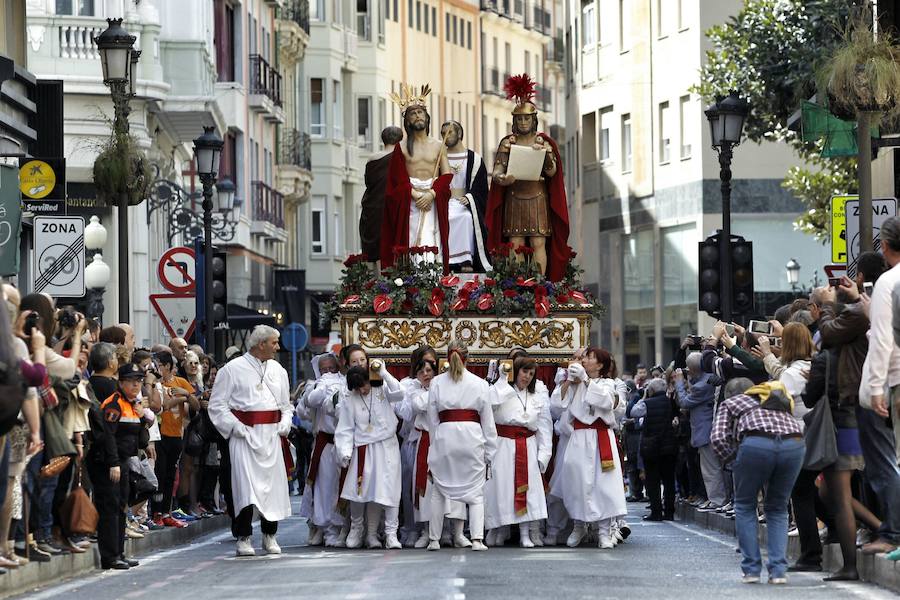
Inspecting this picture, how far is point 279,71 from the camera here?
68.3m

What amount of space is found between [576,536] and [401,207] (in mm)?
4495

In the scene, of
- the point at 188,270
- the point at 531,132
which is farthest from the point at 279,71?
the point at 531,132

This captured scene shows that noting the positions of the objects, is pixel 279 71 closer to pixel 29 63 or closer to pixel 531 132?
pixel 29 63

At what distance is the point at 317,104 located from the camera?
78875mm

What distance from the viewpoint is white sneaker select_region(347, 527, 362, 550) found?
22.5 meters

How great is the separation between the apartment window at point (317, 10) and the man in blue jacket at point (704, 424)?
167 feet

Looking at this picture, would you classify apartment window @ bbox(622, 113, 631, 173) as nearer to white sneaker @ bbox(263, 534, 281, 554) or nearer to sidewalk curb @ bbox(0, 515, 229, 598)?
sidewalk curb @ bbox(0, 515, 229, 598)

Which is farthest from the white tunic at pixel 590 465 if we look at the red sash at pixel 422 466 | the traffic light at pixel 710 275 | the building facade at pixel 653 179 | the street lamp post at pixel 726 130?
the building facade at pixel 653 179

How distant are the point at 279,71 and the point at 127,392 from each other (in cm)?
4892

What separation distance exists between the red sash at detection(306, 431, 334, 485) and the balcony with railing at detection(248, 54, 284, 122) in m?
36.7

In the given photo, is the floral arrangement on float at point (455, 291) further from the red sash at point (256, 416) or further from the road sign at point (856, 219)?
the red sash at point (256, 416)

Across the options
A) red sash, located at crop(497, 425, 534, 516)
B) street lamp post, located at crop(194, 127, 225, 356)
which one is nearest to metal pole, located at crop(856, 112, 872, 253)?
red sash, located at crop(497, 425, 534, 516)

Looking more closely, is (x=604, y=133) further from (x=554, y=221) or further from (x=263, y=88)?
(x=554, y=221)

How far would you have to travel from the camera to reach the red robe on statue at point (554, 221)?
25.2 metres
